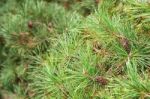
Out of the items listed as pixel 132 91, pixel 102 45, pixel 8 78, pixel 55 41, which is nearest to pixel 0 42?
pixel 8 78

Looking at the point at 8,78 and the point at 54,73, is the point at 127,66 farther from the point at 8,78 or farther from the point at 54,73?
the point at 8,78

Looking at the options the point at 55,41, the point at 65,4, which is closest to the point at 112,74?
the point at 55,41

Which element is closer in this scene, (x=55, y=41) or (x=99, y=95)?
(x=99, y=95)

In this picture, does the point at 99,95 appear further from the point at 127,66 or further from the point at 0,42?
the point at 0,42

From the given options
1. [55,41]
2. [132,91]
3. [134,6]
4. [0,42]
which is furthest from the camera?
[0,42]

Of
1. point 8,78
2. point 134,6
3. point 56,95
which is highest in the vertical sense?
point 134,6

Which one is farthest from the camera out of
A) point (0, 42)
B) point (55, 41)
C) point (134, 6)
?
point (0, 42)

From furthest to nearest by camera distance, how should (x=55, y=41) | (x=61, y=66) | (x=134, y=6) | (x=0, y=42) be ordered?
(x=0, y=42), (x=55, y=41), (x=61, y=66), (x=134, y=6)

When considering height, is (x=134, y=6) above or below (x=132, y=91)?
above

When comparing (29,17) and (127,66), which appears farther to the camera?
(29,17)
